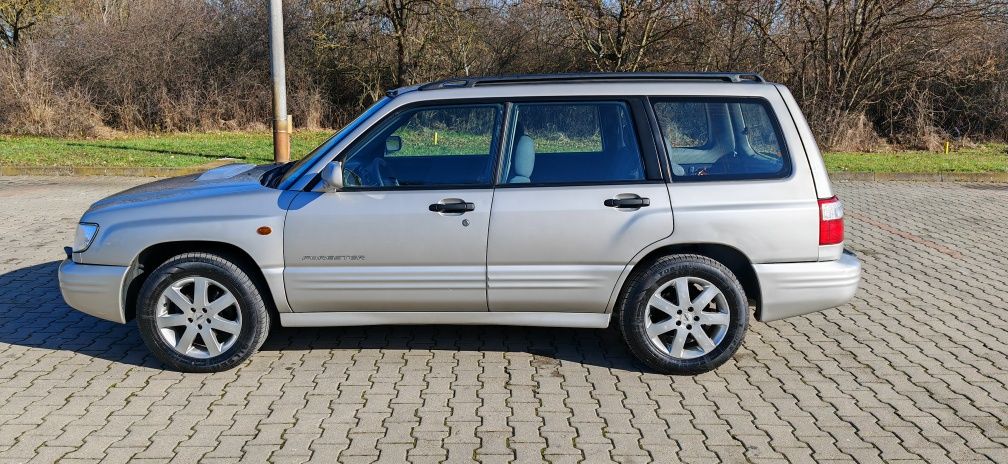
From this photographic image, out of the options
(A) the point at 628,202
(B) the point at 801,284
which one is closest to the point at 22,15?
(A) the point at 628,202

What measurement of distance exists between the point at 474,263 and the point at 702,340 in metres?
1.41

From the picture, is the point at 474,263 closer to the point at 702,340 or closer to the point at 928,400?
the point at 702,340

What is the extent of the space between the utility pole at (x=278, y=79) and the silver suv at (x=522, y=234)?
7.98m

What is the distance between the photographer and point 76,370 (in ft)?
19.4

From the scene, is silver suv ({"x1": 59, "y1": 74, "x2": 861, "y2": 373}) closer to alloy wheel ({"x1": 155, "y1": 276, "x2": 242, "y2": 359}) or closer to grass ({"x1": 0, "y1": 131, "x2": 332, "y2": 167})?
alloy wheel ({"x1": 155, "y1": 276, "x2": 242, "y2": 359})

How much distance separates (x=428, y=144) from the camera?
6.27 metres

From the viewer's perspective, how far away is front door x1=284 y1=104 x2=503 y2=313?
5668 mm

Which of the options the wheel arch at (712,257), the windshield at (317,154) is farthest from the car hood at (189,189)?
the wheel arch at (712,257)

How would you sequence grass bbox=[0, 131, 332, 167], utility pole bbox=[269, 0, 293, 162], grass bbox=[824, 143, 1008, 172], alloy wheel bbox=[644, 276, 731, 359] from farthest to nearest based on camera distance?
grass bbox=[0, 131, 332, 167]
grass bbox=[824, 143, 1008, 172]
utility pole bbox=[269, 0, 293, 162]
alloy wheel bbox=[644, 276, 731, 359]

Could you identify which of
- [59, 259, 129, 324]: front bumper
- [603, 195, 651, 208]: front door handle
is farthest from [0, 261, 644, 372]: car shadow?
[603, 195, 651, 208]: front door handle

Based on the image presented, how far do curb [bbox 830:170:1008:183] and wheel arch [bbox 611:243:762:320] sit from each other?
35.1 feet

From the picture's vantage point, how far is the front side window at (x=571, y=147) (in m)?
5.78

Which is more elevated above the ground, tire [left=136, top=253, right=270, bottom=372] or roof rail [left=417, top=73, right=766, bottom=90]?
roof rail [left=417, top=73, right=766, bottom=90]

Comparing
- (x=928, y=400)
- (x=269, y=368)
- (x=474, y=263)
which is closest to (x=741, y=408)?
(x=928, y=400)
